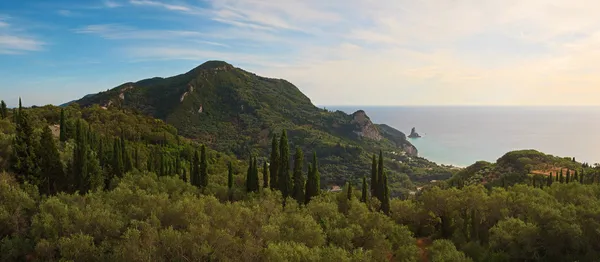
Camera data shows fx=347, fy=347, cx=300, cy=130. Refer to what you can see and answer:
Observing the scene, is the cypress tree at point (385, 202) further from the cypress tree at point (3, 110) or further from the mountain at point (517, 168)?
the cypress tree at point (3, 110)

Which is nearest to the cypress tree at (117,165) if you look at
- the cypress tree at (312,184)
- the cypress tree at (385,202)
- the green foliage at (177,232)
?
the green foliage at (177,232)

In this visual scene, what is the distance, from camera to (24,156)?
4353cm

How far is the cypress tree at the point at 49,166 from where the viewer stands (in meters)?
43.8

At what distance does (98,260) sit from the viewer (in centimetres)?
2581

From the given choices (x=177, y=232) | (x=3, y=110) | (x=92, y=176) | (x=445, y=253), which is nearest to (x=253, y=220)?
(x=177, y=232)

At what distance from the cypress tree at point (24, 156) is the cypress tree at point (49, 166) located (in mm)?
818

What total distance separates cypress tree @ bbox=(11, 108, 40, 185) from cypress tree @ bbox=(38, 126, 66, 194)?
2.68 ft

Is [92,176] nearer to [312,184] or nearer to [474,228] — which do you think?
[312,184]

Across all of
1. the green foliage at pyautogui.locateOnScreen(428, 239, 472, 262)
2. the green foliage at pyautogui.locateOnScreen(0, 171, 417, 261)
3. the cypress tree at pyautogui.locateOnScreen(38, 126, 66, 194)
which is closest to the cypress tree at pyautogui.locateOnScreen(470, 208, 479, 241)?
the green foliage at pyautogui.locateOnScreen(0, 171, 417, 261)

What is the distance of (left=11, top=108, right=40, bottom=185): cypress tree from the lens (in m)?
42.4

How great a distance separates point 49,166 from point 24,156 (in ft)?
9.83

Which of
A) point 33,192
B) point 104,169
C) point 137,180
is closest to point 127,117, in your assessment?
point 104,169

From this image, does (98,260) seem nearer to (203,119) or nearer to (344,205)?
(344,205)

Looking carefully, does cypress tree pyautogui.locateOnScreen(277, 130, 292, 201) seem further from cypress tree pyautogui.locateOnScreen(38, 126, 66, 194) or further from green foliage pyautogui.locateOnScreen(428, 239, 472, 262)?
cypress tree pyautogui.locateOnScreen(38, 126, 66, 194)
